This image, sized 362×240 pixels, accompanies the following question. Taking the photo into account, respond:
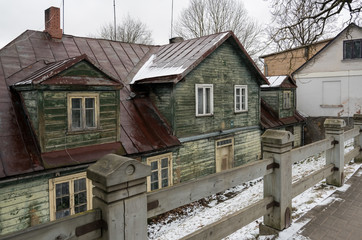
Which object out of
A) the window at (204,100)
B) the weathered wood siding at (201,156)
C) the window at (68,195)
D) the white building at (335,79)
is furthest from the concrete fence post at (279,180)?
the white building at (335,79)

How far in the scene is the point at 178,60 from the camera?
11430 millimetres

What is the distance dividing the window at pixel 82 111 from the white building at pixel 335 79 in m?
14.8

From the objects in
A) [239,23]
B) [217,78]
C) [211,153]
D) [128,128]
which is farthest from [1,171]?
[239,23]

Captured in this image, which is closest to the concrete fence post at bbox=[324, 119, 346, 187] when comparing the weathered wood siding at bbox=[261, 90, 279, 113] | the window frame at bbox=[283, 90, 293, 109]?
the weathered wood siding at bbox=[261, 90, 279, 113]

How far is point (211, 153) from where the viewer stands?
464 inches

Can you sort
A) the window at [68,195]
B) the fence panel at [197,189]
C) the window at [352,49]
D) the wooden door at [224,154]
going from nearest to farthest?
1. the fence panel at [197,189]
2. the window at [68,195]
3. the wooden door at [224,154]
4. the window at [352,49]

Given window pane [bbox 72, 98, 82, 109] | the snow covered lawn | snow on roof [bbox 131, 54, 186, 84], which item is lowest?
the snow covered lawn

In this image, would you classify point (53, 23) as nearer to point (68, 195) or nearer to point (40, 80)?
point (40, 80)

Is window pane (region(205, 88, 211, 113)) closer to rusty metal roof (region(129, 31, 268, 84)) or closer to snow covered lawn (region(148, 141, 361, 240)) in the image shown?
rusty metal roof (region(129, 31, 268, 84))

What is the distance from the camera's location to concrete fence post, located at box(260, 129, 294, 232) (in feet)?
12.8

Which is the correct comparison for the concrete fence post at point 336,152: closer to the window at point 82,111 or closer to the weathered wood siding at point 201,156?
the weathered wood siding at point 201,156

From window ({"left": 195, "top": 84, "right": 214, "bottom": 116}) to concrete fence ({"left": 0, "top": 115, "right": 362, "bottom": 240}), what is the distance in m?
6.75

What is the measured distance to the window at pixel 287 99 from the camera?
17.3 m

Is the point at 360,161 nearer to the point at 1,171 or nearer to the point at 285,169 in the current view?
the point at 285,169
